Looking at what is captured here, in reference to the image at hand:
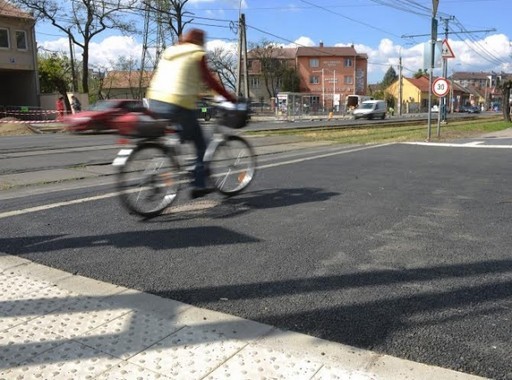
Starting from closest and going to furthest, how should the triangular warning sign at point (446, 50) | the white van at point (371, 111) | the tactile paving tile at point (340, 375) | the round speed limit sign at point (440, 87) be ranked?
the tactile paving tile at point (340, 375), the triangular warning sign at point (446, 50), the round speed limit sign at point (440, 87), the white van at point (371, 111)

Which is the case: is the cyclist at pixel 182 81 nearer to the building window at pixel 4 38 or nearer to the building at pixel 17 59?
the building at pixel 17 59

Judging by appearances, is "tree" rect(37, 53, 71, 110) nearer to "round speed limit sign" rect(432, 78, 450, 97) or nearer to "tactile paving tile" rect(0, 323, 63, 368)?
"round speed limit sign" rect(432, 78, 450, 97)

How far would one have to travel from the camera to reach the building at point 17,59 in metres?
38.2

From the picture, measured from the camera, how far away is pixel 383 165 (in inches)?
378

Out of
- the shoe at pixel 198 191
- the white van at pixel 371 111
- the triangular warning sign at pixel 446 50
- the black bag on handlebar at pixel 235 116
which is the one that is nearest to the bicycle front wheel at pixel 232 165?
the shoe at pixel 198 191

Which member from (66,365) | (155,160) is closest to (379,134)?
(155,160)

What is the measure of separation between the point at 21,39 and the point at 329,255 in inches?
1630

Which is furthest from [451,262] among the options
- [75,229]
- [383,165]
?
[383,165]

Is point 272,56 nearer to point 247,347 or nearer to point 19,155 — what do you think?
point 19,155

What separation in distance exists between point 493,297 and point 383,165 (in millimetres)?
6356

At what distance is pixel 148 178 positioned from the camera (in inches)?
212

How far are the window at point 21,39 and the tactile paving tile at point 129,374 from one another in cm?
4177

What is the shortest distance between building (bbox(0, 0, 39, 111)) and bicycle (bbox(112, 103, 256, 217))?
1384 inches

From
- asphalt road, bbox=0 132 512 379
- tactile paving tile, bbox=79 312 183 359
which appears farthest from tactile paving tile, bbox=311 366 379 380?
tactile paving tile, bbox=79 312 183 359
